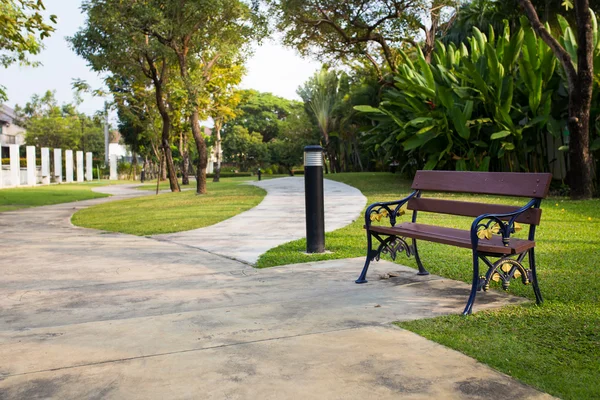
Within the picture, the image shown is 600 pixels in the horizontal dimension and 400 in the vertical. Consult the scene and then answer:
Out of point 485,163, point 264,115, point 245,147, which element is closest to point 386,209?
point 485,163

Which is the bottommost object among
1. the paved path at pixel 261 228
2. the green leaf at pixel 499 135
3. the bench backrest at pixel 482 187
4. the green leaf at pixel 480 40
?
the paved path at pixel 261 228

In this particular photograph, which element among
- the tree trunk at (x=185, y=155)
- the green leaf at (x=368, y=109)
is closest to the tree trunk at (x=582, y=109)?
the green leaf at (x=368, y=109)

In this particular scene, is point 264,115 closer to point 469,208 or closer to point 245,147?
point 245,147

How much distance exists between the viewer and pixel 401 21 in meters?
23.1

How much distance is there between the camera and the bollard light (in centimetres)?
720

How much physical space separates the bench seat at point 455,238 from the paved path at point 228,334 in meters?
0.51

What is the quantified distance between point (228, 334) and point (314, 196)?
11.5 ft

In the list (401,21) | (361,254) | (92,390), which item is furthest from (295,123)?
(92,390)

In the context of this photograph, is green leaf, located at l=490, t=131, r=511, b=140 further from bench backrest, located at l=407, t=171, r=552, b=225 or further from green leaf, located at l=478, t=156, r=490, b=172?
bench backrest, located at l=407, t=171, r=552, b=225

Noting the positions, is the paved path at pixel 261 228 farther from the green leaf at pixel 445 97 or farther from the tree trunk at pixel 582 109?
the tree trunk at pixel 582 109

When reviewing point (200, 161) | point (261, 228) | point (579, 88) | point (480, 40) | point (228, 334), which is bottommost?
point (228, 334)

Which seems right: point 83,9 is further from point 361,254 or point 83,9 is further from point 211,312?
point 211,312

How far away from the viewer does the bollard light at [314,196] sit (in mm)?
7202

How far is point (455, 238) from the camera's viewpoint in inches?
193
